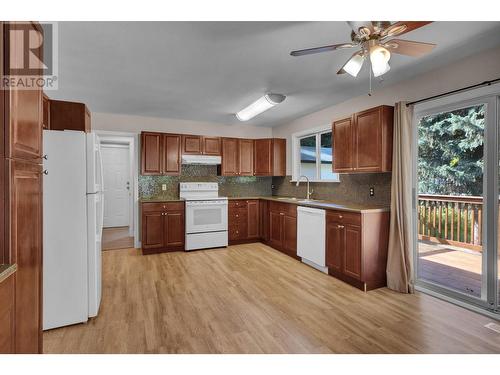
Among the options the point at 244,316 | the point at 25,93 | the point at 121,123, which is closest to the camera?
the point at 25,93

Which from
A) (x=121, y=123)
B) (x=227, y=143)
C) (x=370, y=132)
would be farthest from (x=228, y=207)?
(x=370, y=132)

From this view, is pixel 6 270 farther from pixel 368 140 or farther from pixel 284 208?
pixel 284 208

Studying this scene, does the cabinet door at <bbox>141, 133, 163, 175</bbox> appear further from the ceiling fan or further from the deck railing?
the deck railing

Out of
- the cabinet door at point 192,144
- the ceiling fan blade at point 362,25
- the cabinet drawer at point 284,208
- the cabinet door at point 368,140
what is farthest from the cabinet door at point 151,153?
the ceiling fan blade at point 362,25

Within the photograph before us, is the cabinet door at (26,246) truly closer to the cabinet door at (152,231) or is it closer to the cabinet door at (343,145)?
the cabinet door at (152,231)

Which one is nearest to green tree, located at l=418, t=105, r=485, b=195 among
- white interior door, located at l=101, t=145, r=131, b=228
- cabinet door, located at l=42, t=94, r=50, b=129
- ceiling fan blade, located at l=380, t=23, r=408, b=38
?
ceiling fan blade, located at l=380, t=23, r=408, b=38

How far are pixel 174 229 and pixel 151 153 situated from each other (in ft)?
4.62

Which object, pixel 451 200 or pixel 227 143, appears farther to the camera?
pixel 227 143

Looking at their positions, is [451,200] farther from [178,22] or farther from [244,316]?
[178,22]

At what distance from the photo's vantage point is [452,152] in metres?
2.91

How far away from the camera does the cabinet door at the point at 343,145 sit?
3531 millimetres

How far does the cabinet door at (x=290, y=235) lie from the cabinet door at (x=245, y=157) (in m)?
1.44
